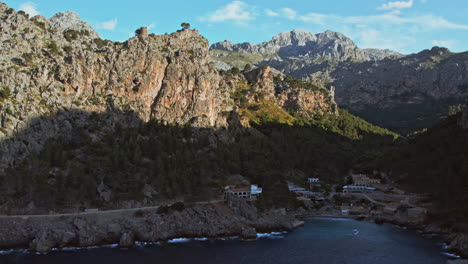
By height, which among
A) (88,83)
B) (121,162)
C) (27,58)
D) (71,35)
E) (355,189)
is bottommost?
(355,189)

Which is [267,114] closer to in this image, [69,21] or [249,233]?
[69,21]

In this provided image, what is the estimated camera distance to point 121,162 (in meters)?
92.2

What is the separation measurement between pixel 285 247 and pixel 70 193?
39.9 m

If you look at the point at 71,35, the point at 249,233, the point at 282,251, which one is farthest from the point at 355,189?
the point at 71,35

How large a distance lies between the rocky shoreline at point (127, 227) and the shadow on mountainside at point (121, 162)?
158 inches

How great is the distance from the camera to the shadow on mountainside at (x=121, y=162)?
264 ft

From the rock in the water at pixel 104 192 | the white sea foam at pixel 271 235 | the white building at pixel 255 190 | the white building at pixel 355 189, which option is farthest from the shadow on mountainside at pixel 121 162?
the white sea foam at pixel 271 235

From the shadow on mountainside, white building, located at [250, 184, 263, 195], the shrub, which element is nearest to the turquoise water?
the shadow on mountainside

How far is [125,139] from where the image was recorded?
98750 mm

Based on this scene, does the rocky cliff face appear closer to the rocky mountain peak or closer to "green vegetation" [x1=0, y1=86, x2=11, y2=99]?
"green vegetation" [x1=0, y1=86, x2=11, y2=99]

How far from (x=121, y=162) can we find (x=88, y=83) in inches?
878

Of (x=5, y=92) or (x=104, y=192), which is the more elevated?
(x=5, y=92)

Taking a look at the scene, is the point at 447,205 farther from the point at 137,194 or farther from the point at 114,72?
the point at 114,72

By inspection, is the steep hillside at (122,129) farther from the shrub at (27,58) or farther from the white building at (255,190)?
the white building at (255,190)
